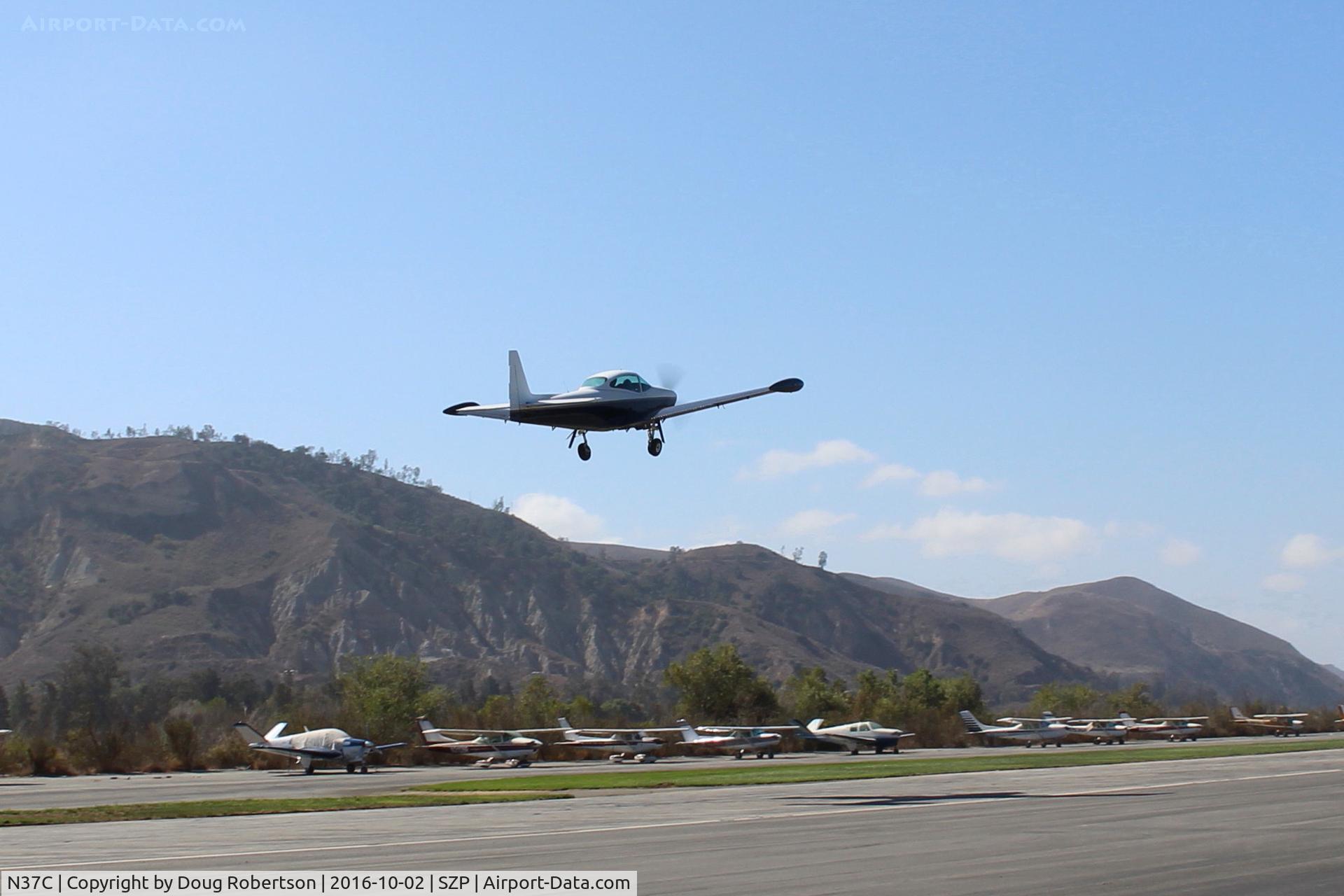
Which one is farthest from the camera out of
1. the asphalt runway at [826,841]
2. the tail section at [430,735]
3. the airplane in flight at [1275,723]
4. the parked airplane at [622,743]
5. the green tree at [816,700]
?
the green tree at [816,700]

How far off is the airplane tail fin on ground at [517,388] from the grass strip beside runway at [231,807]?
42.9ft

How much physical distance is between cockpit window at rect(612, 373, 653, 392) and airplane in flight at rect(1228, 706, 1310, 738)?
9041cm

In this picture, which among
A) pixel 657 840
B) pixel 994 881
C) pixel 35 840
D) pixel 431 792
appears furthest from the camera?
pixel 431 792

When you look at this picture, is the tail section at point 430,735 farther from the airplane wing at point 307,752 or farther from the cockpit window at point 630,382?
the cockpit window at point 630,382

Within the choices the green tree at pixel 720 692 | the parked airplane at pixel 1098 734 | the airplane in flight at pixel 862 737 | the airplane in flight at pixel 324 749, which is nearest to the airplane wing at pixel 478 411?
the airplane in flight at pixel 324 749

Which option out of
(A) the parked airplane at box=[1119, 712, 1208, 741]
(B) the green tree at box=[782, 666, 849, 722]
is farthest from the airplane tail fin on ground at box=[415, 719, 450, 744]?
(A) the parked airplane at box=[1119, 712, 1208, 741]

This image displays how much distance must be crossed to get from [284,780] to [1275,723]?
90.7m

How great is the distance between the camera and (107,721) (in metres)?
149

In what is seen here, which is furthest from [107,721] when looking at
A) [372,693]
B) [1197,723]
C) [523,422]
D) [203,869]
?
[203,869]

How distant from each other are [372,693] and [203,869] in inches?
3093

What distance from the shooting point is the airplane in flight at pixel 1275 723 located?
376 feet

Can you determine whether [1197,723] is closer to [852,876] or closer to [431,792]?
[431,792]

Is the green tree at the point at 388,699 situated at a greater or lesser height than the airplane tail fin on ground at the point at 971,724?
greater

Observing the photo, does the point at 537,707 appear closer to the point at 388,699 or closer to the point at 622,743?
the point at 388,699
